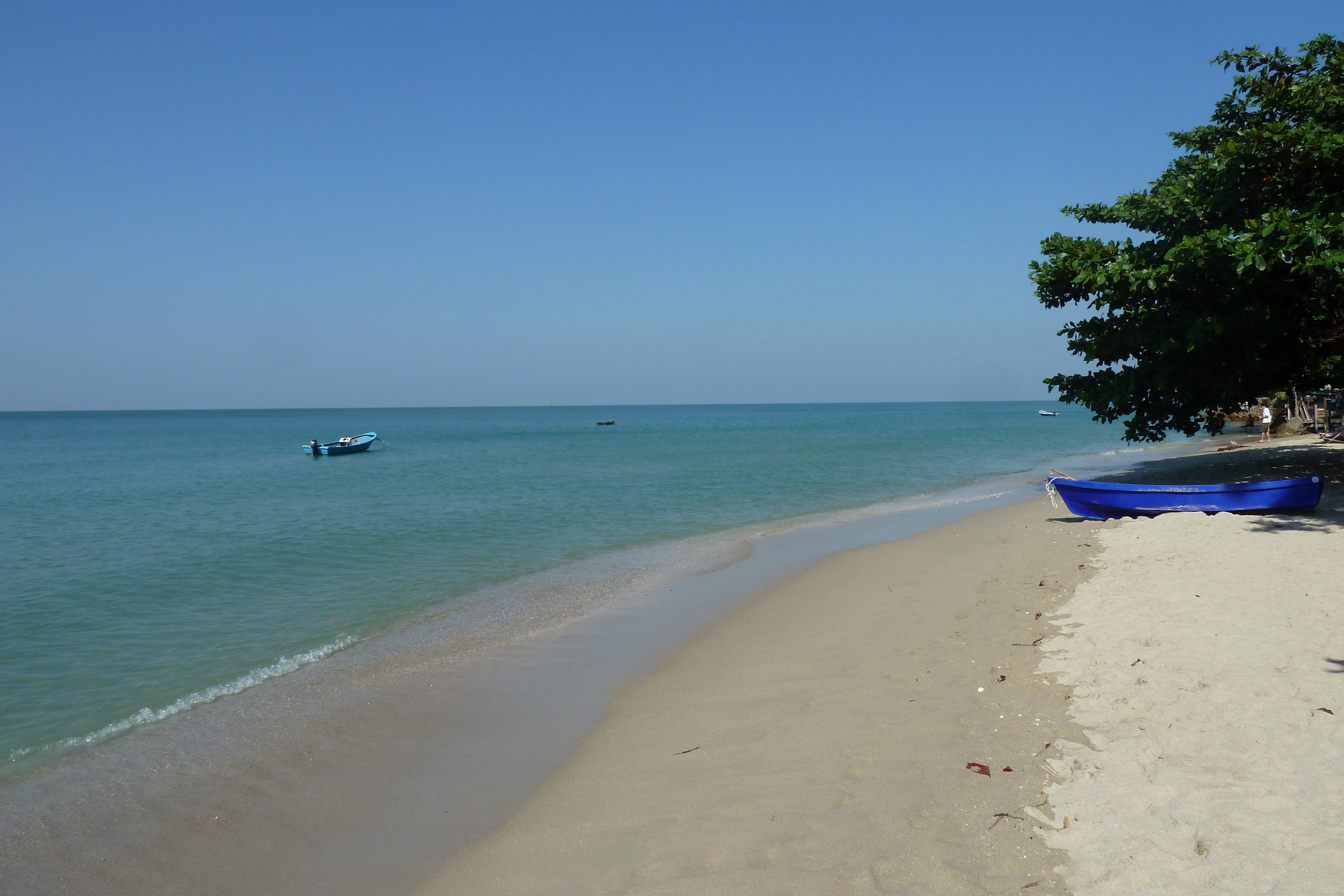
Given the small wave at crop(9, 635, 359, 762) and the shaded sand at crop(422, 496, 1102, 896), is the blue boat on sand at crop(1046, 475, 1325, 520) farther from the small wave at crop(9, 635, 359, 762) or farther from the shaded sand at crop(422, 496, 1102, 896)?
the small wave at crop(9, 635, 359, 762)

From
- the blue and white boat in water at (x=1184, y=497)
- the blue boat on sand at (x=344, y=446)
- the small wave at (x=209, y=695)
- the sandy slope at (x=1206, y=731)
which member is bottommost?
the small wave at (x=209, y=695)

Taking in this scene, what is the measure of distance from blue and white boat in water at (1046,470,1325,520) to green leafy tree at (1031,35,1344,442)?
2.60 meters

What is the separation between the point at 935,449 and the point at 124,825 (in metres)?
47.4

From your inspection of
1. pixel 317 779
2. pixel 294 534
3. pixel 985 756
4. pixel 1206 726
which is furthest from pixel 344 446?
pixel 1206 726

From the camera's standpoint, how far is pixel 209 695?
8.61 m

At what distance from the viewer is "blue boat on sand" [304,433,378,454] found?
181ft

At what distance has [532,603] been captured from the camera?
39.5ft

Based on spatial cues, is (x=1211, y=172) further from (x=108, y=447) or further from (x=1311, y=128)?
(x=108, y=447)

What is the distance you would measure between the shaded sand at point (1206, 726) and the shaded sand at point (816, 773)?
0.97ft

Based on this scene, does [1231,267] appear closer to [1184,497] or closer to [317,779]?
[1184,497]

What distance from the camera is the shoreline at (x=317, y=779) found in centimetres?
527

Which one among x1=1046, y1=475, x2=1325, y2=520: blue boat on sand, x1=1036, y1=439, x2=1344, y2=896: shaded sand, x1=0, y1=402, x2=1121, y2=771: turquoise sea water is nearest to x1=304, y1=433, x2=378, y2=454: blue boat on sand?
x1=0, y1=402, x2=1121, y2=771: turquoise sea water

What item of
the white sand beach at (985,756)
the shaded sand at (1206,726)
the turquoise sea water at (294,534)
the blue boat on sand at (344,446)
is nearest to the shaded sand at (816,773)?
the white sand beach at (985,756)

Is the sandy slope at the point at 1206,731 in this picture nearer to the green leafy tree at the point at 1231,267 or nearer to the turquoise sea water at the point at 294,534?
the green leafy tree at the point at 1231,267
